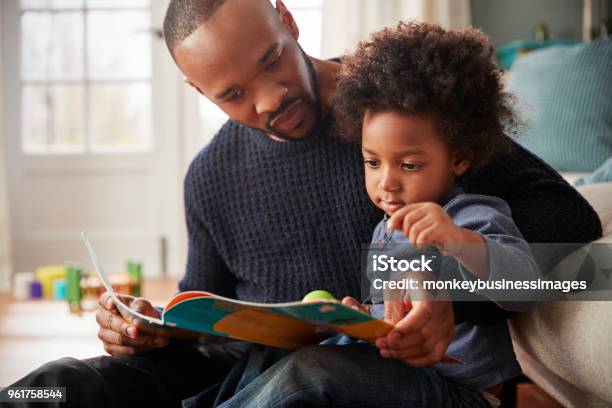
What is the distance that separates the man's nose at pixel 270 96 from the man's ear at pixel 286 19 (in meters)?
0.10

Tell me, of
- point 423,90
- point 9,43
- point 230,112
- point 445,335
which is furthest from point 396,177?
point 9,43

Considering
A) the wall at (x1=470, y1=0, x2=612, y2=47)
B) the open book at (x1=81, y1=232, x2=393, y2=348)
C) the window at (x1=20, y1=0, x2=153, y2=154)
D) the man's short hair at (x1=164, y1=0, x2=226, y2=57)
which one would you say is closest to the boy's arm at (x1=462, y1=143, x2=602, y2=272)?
the open book at (x1=81, y1=232, x2=393, y2=348)

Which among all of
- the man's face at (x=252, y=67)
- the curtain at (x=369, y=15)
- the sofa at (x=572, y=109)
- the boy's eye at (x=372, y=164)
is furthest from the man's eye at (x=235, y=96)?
the curtain at (x=369, y=15)

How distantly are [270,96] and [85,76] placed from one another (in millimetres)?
2681

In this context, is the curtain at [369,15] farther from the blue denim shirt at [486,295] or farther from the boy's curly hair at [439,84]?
the blue denim shirt at [486,295]

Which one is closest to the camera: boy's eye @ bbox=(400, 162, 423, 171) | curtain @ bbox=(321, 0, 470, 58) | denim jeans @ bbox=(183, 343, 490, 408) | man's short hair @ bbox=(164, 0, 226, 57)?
denim jeans @ bbox=(183, 343, 490, 408)

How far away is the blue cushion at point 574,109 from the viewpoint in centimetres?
217

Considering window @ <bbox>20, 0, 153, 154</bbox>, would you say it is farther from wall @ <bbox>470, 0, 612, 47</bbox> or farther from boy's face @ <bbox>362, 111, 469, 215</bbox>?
boy's face @ <bbox>362, 111, 469, 215</bbox>

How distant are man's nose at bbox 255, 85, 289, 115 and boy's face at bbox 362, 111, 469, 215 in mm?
180

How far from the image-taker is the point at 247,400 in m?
0.87

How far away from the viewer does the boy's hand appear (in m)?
0.72

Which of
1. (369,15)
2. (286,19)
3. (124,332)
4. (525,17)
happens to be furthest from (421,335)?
(525,17)

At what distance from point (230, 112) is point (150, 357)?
1.22ft

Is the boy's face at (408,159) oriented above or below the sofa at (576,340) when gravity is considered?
above
